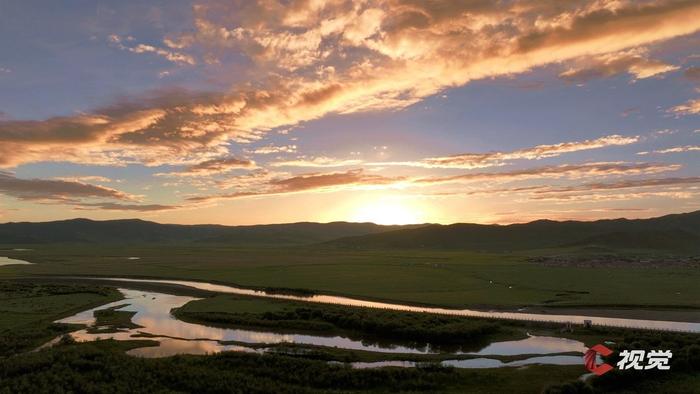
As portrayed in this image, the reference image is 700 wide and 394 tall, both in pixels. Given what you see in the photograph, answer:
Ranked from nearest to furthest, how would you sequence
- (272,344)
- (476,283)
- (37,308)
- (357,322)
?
1. (272,344)
2. (357,322)
3. (37,308)
4. (476,283)

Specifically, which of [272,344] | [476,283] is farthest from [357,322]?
[476,283]

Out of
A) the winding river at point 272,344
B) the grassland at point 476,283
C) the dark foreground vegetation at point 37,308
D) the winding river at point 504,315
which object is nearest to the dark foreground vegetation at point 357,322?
the winding river at point 272,344

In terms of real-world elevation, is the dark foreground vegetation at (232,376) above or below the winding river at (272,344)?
above

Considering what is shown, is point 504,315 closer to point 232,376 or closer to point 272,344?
point 272,344

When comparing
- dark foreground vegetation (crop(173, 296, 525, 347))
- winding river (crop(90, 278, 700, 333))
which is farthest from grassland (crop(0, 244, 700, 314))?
dark foreground vegetation (crop(173, 296, 525, 347))

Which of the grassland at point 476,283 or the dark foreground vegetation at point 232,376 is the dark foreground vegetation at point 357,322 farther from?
the grassland at point 476,283

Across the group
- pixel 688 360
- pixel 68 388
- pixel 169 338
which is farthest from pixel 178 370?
pixel 688 360

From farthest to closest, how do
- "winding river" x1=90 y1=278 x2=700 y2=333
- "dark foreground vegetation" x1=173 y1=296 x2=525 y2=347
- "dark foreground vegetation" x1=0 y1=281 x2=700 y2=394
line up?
"winding river" x1=90 y1=278 x2=700 y2=333 < "dark foreground vegetation" x1=173 y1=296 x2=525 y2=347 < "dark foreground vegetation" x1=0 y1=281 x2=700 y2=394

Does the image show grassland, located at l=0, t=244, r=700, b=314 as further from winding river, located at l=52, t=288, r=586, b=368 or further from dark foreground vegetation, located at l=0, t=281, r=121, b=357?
dark foreground vegetation, located at l=0, t=281, r=121, b=357

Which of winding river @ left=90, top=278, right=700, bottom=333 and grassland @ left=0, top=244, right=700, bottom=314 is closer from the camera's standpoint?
winding river @ left=90, top=278, right=700, bottom=333

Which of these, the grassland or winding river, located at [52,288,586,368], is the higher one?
the grassland

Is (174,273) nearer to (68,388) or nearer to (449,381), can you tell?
(68,388)
